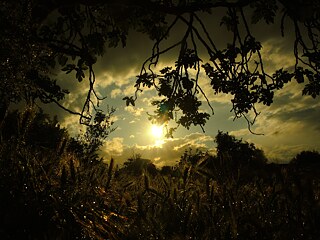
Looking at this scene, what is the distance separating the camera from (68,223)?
173 cm

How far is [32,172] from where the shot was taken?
6.70 ft

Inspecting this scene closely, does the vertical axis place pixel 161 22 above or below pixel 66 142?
above

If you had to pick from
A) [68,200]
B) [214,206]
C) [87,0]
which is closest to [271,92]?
[87,0]

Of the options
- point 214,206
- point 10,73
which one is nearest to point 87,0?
point 10,73

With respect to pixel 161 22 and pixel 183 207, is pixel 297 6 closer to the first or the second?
pixel 183 207

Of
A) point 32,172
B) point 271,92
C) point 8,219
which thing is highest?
point 271,92

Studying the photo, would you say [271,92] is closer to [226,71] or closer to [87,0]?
[226,71]

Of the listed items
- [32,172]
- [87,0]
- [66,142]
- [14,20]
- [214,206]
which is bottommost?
[214,206]

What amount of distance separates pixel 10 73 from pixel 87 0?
6.13 ft

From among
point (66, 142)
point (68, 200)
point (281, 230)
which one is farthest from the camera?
point (66, 142)

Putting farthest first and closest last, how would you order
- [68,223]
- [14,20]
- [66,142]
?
[14,20] → [66,142] → [68,223]

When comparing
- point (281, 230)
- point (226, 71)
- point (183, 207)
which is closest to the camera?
point (281, 230)

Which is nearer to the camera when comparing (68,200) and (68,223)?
(68,223)

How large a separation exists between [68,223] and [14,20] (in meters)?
3.60
